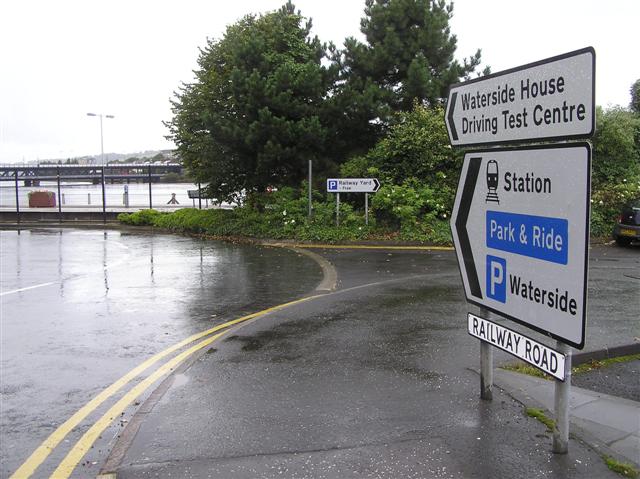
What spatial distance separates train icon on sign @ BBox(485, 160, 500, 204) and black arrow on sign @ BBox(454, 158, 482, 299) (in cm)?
16

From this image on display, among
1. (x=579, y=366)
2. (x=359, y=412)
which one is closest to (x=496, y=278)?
(x=359, y=412)

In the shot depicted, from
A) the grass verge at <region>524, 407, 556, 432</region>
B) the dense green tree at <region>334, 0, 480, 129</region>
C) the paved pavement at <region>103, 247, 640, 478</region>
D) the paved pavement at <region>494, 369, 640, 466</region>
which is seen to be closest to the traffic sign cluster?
the grass verge at <region>524, 407, 556, 432</region>

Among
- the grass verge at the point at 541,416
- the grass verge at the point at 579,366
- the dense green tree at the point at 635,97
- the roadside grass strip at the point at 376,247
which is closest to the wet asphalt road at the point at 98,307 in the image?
the roadside grass strip at the point at 376,247

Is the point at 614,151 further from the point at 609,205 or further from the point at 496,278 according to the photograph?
the point at 496,278

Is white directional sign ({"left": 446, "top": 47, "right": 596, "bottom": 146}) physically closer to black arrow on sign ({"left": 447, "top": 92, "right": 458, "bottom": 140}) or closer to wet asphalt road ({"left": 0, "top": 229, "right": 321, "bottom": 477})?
black arrow on sign ({"left": 447, "top": 92, "right": 458, "bottom": 140})

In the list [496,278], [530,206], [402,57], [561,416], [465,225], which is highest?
[402,57]

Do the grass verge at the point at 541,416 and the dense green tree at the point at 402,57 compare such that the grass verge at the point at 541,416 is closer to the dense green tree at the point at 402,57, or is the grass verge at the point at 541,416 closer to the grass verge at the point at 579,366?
the grass verge at the point at 579,366

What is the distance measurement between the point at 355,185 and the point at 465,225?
13701mm

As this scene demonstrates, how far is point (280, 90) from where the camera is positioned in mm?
19688

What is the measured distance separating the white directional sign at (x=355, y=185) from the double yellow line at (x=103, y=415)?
36.7 ft

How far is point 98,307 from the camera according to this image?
9203mm

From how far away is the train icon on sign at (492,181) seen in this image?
4.12 m

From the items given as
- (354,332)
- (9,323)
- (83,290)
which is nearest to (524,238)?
(354,332)

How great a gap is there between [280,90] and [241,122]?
1715 mm
